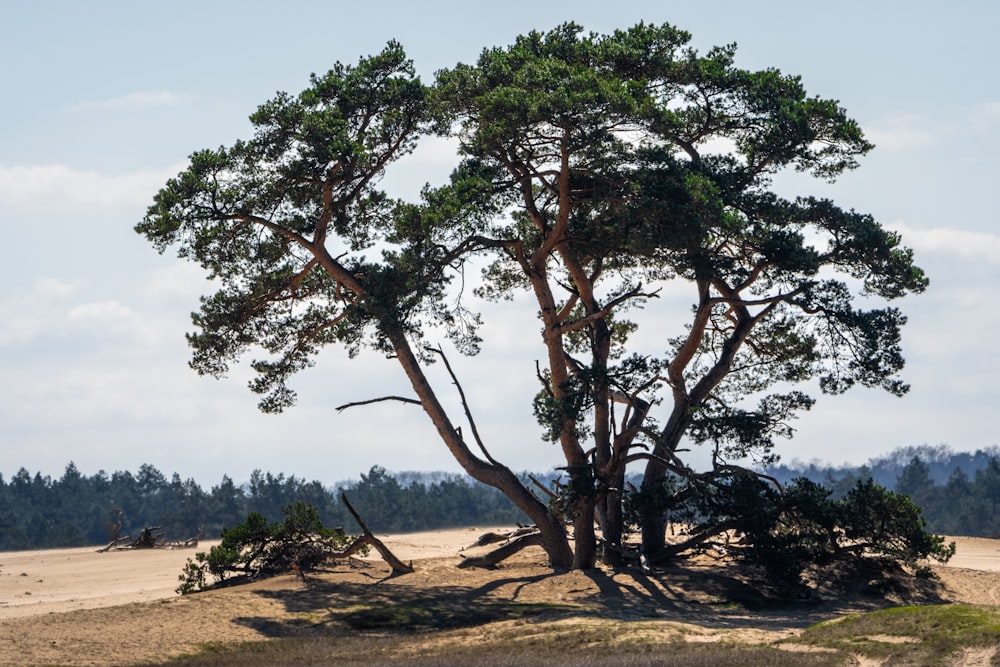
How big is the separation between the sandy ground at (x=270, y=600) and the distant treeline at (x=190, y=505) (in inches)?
1495

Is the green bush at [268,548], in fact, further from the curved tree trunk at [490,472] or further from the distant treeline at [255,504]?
the distant treeline at [255,504]

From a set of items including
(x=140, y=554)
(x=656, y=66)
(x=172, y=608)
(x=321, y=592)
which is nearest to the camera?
(x=172, y=608)

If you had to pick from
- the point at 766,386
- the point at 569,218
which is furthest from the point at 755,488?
the point at 569,218

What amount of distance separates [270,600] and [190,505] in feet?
165

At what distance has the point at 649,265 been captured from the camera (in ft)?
90.7

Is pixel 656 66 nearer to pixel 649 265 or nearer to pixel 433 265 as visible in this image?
pixel 649 265

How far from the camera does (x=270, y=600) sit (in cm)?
2303

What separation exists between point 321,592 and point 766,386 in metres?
12.4

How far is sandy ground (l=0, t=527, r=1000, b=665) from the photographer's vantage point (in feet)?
63.5

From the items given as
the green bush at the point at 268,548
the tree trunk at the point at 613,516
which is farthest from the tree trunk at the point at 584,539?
the green bush at the point at 268,548

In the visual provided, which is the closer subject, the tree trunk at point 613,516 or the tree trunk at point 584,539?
the tree trunk at point 584,539

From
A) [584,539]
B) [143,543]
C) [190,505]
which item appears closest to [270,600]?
[584,539]

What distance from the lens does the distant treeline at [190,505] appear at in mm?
70625

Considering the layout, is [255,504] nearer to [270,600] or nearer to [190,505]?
[190,505]
